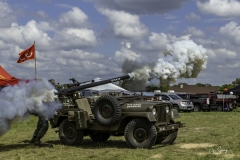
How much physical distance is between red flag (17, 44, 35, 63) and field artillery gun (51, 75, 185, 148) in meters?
13.7

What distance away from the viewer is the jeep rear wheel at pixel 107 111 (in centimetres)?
1182

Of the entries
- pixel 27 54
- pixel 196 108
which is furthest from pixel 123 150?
pixel 196 108

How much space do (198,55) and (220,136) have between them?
17.1ft

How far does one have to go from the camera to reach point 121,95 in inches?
516

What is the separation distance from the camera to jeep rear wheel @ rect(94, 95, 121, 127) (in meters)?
11.8

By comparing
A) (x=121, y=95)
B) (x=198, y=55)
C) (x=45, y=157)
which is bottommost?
(x=45, y=157)

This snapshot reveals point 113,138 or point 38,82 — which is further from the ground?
point 38,82

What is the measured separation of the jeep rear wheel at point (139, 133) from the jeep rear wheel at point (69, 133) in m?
1.81

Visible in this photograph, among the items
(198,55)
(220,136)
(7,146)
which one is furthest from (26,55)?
(220,136)

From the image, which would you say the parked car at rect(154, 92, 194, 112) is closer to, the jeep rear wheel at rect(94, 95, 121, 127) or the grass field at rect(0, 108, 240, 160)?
the grass field at rect(0, 108, 240, 160)

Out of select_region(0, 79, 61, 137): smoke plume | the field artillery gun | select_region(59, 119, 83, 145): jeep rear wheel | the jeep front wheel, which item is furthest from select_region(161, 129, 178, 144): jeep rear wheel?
the jeep front wheel

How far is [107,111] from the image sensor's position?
12.0 meters

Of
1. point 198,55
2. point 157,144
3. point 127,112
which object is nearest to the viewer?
point 127,112

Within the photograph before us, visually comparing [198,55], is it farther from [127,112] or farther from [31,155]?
[31,155]
